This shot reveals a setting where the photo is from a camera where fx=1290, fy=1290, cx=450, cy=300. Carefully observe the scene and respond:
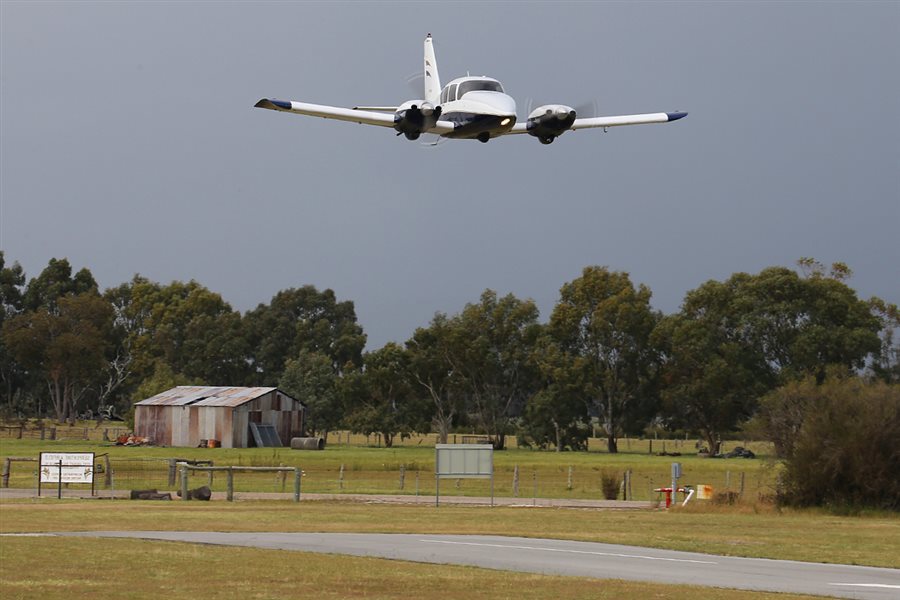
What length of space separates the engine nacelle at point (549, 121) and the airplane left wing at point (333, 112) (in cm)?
457

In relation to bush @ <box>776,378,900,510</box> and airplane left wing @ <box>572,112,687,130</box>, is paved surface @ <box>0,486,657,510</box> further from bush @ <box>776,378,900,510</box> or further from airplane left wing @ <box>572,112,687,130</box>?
airplane left wing @ <box>572,112,687,130</box>

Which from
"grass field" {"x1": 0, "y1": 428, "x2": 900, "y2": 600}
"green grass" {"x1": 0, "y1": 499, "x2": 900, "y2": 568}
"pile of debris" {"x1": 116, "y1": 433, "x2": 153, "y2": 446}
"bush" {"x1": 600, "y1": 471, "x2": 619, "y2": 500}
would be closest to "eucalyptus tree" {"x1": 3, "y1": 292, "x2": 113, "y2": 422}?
"pile of debris" {"x1": 116, "y1": 433, "x2": 153, "y2": 446}

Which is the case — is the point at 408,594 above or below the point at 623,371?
below

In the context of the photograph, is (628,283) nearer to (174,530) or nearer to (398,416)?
(398,416)

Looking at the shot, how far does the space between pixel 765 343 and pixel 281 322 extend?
59295 mm

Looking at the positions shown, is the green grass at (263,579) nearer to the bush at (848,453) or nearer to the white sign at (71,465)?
the white sign at (71,465)

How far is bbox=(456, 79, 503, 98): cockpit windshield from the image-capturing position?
38.9 metres

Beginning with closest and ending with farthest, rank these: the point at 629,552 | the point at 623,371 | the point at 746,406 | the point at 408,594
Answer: the point at 408,594
the point at 629,552
the point at 746,406
the point at 623,371

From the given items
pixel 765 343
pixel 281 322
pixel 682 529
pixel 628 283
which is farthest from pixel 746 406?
pixel 682 529

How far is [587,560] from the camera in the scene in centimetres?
2133

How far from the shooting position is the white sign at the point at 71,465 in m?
40.8

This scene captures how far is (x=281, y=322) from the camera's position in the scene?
142625 millimetres

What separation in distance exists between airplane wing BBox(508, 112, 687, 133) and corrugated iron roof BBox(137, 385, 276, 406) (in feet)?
169

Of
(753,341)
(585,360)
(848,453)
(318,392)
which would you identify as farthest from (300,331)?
(848,453)
